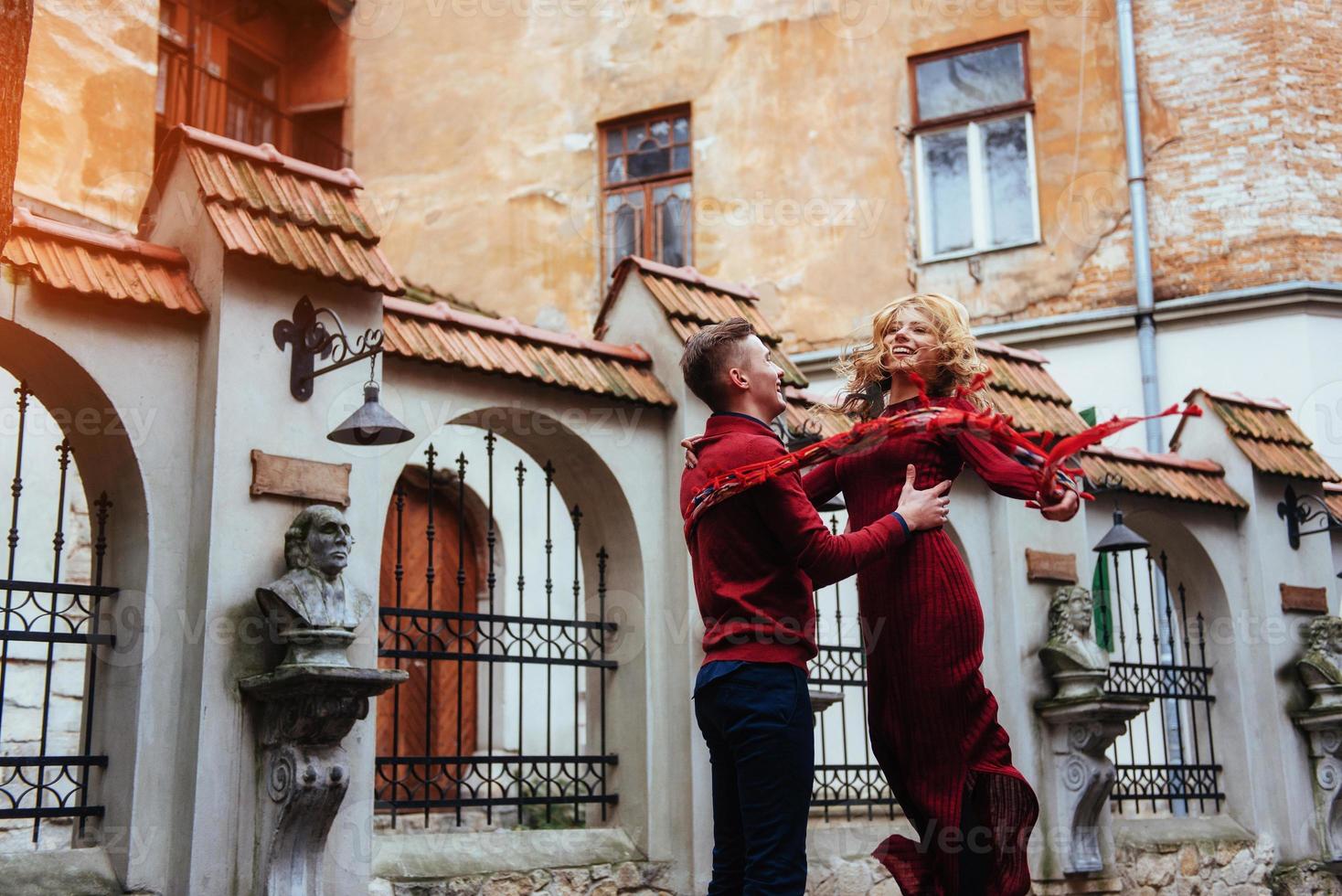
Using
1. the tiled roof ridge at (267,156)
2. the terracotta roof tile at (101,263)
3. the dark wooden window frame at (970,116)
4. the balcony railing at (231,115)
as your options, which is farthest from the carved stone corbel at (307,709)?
the dark wooden window frame at (970,116)

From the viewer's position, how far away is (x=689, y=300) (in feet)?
25.9

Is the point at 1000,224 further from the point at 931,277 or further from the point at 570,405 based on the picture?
the point at 570,405

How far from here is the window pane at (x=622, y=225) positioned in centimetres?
1591

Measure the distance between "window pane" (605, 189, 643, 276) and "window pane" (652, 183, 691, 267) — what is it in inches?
8.7

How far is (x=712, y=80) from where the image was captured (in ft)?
51.8

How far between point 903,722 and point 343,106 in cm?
1483

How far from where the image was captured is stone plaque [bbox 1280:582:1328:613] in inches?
408

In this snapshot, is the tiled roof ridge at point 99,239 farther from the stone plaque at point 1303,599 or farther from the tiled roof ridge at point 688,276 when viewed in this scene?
the stone plaque at point 1303,599

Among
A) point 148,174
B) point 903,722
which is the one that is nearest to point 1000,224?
point 148,174

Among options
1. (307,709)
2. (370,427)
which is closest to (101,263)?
(370,427)

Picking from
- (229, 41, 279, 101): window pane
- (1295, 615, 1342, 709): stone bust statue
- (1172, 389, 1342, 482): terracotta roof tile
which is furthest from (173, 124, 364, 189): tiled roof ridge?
(229, 41, 279, 101): window pane

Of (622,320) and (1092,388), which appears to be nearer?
(622,320)

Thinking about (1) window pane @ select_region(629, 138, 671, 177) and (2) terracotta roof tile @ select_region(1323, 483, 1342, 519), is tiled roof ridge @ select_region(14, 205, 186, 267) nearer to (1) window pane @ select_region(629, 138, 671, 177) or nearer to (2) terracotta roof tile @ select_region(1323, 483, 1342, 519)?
(2) terracotta roof tile @ select_region(1323, 483, 1342, 519)

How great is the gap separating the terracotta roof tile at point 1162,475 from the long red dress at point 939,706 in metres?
5.37
